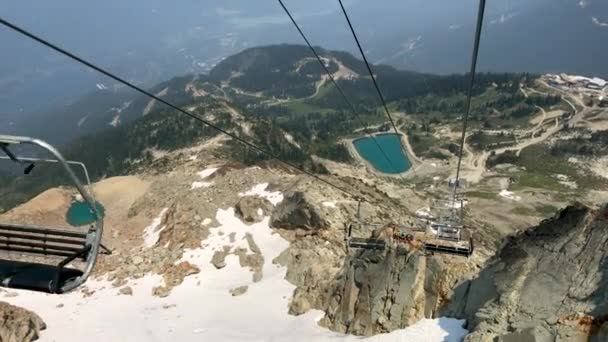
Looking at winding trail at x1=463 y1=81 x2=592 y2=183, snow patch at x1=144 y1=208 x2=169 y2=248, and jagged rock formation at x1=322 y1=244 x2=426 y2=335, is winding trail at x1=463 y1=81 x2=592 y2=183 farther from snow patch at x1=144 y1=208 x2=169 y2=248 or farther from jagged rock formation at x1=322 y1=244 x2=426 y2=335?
jagged rock formation at x1=322 y1=244 x2=426 y2=335

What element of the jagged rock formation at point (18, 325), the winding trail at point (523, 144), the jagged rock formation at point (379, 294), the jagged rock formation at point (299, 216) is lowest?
the winding trail at point (523, 144)

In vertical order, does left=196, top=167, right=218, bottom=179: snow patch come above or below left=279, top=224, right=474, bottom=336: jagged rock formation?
below

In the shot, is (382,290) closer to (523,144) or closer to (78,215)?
(78,215)

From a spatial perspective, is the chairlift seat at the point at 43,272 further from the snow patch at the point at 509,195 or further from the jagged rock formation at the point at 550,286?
the snow patch at the point at 509,195

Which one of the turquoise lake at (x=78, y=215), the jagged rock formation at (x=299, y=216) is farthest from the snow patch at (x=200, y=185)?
the jagged rock formation at (x=299, y=216)

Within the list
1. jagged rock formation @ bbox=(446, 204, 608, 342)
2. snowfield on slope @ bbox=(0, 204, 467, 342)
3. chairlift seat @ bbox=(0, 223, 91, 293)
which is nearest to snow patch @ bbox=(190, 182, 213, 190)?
snowfield on slope @ bbox=(0, 204, 467, 342)

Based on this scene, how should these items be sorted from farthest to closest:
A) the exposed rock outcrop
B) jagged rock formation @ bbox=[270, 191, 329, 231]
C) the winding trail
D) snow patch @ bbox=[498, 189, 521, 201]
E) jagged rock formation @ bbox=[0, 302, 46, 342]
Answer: the winding trail, snow patch @ bbox=[498, 189, 521, 201], the exposed rock outcrop, jagged rock formation @ bbox=[270, 191, 329, 231], jagged rock formation @ bbox=[0, 302, 46, 342]

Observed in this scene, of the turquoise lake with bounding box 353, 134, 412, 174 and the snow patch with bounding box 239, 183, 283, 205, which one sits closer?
the snow patch with bounding box 239, 183, 283, 205

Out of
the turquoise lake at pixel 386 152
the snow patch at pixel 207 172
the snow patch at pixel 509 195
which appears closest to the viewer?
the snow patch at pixel 207 172
